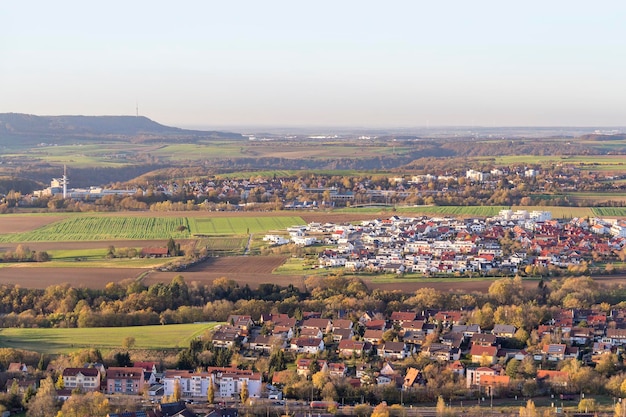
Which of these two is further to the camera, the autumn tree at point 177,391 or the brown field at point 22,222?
the brown field at point 22,222

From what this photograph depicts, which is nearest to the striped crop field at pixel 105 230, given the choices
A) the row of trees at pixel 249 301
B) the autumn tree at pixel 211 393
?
the row of trees at pixel 249 301

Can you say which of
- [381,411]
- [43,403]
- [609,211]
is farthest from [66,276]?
[609,211]

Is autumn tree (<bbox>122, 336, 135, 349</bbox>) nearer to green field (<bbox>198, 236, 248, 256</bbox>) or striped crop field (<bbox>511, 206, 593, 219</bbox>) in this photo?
green field (<bbox>198, 236, 248, 256</bbox>)

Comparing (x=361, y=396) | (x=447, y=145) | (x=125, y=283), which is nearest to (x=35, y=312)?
(x=125, y=283)

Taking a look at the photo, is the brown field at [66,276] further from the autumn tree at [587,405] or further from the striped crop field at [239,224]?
the autumn tree at [587,405]

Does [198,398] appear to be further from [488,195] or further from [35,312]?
[488,195]

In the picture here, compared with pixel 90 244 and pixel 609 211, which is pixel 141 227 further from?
pixel 609 211
